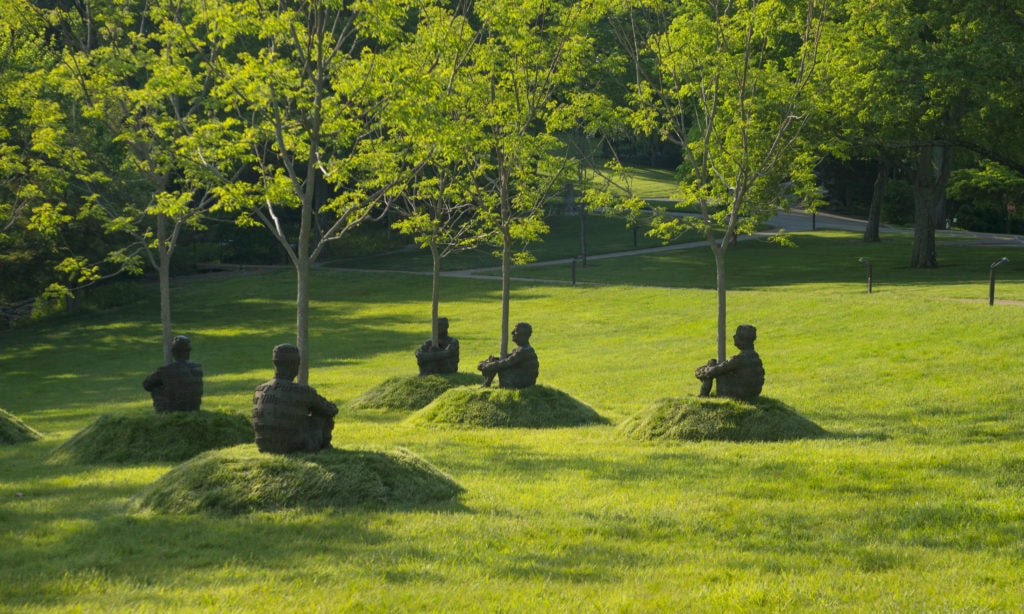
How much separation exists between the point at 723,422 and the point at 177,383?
740 cm

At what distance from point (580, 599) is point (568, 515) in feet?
8.26

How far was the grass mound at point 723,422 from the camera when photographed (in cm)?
1454

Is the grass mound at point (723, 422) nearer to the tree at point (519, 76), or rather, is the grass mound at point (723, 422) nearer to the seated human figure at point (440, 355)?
the tree at point (519, 76)

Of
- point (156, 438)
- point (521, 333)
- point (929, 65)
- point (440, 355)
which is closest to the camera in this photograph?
point (156, 438)

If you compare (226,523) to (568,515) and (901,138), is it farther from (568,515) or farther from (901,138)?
(901,138)

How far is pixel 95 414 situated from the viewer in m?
24.3

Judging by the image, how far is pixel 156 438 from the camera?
548 inches

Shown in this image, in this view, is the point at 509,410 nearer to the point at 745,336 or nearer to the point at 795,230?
the point at 745,336

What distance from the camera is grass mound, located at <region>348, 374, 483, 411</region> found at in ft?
67.4

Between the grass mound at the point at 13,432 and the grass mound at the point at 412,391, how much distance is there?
234 inches

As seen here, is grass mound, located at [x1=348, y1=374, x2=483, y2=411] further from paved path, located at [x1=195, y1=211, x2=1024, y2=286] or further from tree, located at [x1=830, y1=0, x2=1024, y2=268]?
paved path, located at [x1=195, y1=211, x2=1024, y2=286]

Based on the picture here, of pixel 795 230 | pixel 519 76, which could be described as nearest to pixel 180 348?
pixel 519 76

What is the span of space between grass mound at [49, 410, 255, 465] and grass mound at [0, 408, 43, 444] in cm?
335

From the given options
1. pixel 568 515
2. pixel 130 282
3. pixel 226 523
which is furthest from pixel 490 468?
pixel 130 282
